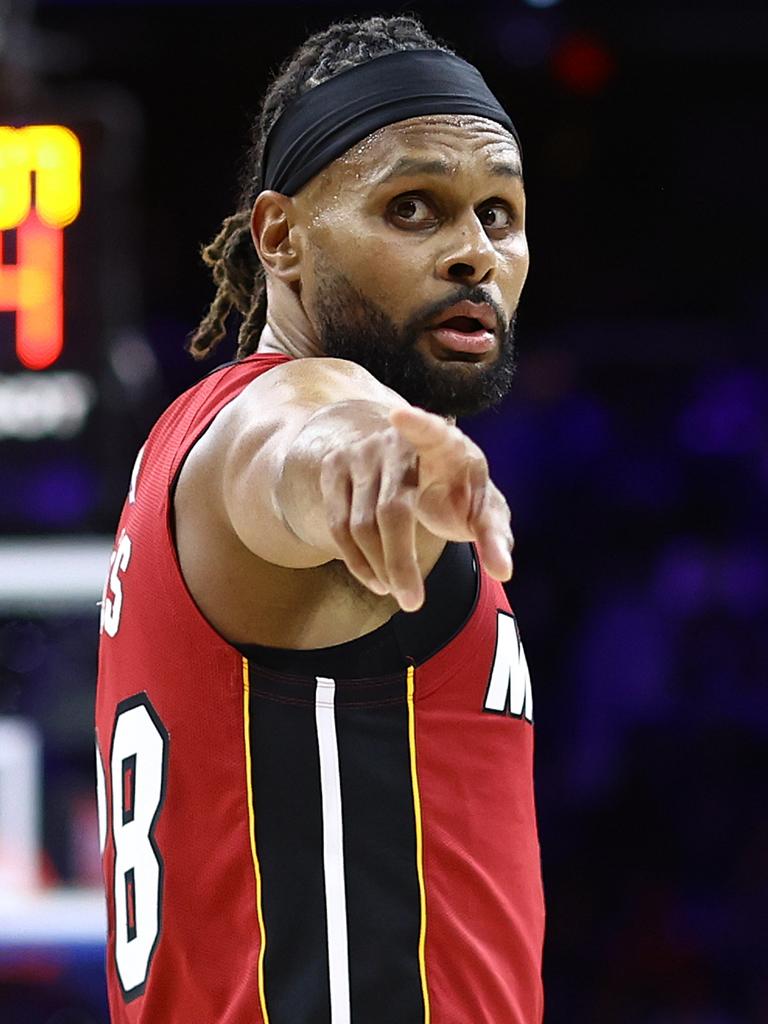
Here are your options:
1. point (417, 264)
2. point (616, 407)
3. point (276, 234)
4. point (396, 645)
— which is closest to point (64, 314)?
point (276, 234)

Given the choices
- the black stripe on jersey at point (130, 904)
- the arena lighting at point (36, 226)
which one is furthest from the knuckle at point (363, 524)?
the arena lighting at point (36, 226)

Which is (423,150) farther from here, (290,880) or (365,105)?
(290,880)

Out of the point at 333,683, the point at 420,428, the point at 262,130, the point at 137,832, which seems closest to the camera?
the point at 420,428

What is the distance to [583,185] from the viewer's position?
6828 millimetres

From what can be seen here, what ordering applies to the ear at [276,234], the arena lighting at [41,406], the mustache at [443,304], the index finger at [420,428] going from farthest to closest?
the arena lighting at [41,406] → the ear at [276,234] → the mustache at [443,304] → the index finger at [420,428]

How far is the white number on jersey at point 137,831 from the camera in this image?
1794 millimetres

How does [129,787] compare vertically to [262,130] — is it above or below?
below

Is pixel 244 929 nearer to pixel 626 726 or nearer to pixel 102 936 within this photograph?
pixel 102 936

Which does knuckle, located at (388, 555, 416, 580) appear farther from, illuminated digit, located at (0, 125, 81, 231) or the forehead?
illuminated digit, located at (0, 125, 81, 231)

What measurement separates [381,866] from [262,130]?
102cm

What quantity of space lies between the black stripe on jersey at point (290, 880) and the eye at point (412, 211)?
0.61 metres

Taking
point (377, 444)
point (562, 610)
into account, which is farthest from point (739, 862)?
point (377, 444)

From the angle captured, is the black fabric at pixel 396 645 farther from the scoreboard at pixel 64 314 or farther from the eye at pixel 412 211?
the scoreboard at pixel 64 314

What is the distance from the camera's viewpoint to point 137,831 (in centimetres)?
182
